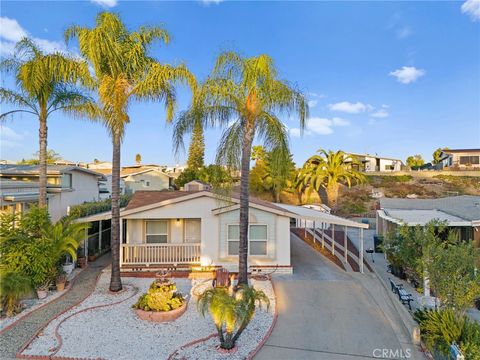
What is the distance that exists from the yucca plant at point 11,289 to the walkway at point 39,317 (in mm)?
543

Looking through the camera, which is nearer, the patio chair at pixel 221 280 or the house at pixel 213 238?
the patio chair at pixel 221 280

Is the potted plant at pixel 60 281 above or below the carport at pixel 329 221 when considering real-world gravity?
below

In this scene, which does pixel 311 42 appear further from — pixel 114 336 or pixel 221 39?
pixel 114 336

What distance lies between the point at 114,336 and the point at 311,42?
18.0 m

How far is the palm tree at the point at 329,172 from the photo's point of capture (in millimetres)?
36688

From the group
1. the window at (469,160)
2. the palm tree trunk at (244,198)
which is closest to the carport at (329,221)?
the palm tree trunk at (244,198)

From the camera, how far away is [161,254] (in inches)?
511

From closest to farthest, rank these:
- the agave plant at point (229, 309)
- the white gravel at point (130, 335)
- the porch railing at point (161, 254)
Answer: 1. the agave plant at point (229, 309)
2. the white gravel at point (130, 335)
3. the porch railing at point (161, 254)

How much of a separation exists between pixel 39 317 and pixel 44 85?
8.37 m

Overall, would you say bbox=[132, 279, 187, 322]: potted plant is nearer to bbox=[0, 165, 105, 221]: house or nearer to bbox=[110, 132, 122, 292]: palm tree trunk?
bbox=[110, 132, 122, 292]: palm tree trunk

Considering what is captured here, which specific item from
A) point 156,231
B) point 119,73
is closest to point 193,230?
point 156,231

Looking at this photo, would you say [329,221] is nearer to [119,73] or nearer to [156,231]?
[156,231]

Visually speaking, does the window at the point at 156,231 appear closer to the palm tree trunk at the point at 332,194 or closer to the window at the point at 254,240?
the window at the point at 254,240

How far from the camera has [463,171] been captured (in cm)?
4359
